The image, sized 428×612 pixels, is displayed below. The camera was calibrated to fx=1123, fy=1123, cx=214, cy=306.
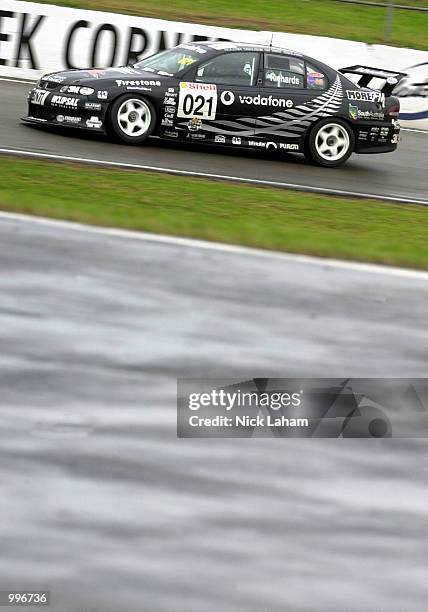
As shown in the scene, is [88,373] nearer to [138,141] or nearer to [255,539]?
[255,539]

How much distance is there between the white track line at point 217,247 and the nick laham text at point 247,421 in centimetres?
238

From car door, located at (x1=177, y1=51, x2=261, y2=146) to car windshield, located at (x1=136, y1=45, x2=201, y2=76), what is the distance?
17cm

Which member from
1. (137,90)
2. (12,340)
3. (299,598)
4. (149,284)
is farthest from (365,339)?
(137,90)

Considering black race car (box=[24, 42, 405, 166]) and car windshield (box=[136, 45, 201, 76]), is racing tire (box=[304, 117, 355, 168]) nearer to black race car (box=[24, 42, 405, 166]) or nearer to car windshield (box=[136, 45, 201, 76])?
black race car (box=[24, 42, 405, 166])

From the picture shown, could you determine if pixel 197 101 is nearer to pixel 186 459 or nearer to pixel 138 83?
pixel 138 83

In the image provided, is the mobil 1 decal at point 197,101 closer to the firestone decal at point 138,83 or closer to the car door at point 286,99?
the firestone decal at point 138,83

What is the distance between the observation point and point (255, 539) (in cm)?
440

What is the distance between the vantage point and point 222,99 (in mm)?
13117

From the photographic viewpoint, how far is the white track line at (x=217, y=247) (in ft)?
24.8

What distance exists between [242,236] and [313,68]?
6211mm

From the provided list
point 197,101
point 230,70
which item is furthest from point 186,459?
point 230,70

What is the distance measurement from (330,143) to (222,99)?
1.49 metres

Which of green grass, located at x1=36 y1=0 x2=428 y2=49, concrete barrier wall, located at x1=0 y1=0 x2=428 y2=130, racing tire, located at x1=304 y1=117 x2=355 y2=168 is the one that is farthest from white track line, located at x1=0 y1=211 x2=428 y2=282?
green grass, located at x1=36 y1=0 x2=428 y2=49

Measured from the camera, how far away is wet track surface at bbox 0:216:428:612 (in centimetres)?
418
